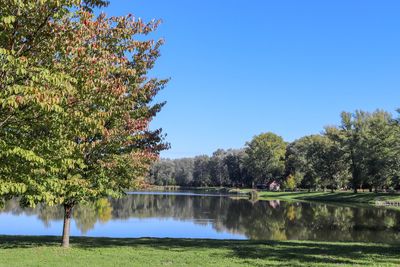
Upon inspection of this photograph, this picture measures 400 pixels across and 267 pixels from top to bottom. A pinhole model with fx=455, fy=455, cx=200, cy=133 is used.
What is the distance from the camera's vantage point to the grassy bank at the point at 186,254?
50.2 feet

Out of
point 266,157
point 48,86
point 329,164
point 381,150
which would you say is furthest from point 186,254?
point 266,157

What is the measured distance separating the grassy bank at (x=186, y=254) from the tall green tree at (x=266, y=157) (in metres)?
128

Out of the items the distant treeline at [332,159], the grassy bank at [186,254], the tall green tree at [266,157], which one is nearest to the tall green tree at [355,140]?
the distant treeline at [332,159]

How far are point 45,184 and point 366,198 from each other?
3112 inches

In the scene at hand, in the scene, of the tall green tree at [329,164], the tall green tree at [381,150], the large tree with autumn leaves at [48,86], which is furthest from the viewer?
the tall green tree at [329,164]

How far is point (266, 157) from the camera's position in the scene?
5969 inches

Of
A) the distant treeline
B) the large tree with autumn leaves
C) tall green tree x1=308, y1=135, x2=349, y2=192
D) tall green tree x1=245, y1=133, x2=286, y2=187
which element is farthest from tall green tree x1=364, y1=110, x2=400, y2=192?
the large tree with autumn leaves

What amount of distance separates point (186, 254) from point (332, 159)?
9727 cm

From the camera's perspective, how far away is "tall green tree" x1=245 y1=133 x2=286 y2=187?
14838 centimetres

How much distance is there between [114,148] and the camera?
1798 centimetres

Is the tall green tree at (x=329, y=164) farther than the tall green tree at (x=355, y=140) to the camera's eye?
Yes

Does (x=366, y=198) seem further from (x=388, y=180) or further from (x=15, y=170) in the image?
(x=15, y=170)

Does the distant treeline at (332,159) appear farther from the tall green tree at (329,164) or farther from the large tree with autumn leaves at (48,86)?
the large tree with autumn leaves at (48,86)

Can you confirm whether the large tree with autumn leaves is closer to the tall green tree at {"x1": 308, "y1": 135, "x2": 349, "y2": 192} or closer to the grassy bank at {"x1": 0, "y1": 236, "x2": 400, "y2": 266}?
the grassy bank at {"x1": 0, "y1": 236, "x2": 400, "y2": 266}
